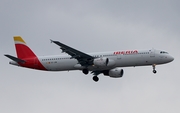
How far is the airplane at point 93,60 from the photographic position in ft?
243

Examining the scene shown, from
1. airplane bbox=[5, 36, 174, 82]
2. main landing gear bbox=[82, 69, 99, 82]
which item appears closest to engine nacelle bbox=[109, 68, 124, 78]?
airplane bbox=[5, 36, 174, 82]

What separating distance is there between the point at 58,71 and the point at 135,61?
1348 centimetres

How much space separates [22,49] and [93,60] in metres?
14.8

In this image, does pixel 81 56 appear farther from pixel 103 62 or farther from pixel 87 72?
pixel 103 62

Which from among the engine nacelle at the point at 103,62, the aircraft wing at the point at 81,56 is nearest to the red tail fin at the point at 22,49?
the aircraft wing at the point at 81,56

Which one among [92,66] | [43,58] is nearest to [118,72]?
[92,66]

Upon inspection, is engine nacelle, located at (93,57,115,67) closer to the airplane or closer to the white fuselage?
the airplane

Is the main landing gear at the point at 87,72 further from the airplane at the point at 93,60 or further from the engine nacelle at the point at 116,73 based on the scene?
the engine nacelle at the point at 116,73

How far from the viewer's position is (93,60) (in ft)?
249

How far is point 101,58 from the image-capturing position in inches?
2955

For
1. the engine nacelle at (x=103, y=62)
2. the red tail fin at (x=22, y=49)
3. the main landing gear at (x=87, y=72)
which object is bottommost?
the main landing gear at (x=87, y=72)

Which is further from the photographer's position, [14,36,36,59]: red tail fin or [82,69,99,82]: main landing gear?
[14,36,36,59]: red tail fin

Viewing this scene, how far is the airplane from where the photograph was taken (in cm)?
7419

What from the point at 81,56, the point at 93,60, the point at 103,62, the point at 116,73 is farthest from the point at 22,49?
the point at 103,62
